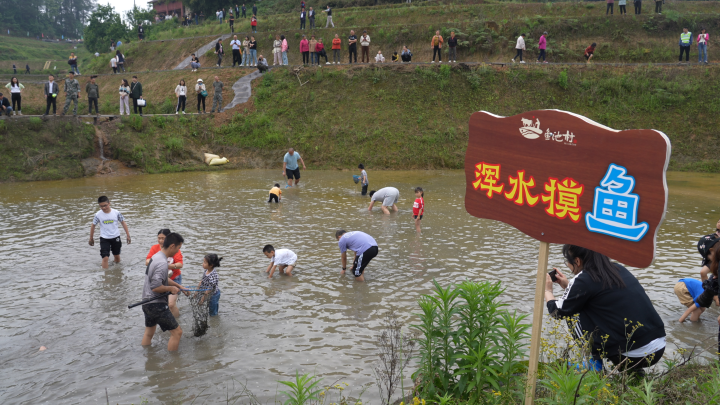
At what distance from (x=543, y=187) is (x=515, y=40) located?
1255 inches

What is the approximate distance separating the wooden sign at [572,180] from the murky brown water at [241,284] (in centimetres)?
324

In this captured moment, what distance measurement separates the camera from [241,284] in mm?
10094

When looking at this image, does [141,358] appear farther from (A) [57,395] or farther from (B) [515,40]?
(B) [515,40]

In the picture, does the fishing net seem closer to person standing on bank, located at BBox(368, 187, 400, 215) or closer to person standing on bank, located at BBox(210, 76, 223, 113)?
person standing on bank, located at BBox(368, 187, 400, 215)

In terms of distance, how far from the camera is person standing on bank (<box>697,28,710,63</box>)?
26.7 m

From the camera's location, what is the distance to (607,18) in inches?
1278

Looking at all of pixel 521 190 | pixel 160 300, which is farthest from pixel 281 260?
pixel 521 190

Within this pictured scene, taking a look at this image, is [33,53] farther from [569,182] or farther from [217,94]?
[569,182]

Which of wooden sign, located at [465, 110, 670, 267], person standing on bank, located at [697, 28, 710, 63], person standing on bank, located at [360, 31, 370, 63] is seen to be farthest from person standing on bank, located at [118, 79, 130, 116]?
person standing on bank, located at [697, 28, 710, 63]

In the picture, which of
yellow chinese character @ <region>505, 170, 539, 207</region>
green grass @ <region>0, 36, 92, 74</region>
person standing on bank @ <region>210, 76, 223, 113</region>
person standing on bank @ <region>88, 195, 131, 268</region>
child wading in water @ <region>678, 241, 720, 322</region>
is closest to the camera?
yellow chinese character @ <region>505, 170, 539, 207</region>

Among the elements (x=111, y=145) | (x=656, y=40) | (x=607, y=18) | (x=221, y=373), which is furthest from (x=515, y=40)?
(x=221, y=373)

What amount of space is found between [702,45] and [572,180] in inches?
1189

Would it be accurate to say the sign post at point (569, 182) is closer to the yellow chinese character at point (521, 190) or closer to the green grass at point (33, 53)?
the yellow chinese character at point (521, 190)

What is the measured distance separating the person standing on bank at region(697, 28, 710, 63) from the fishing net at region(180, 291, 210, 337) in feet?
101
